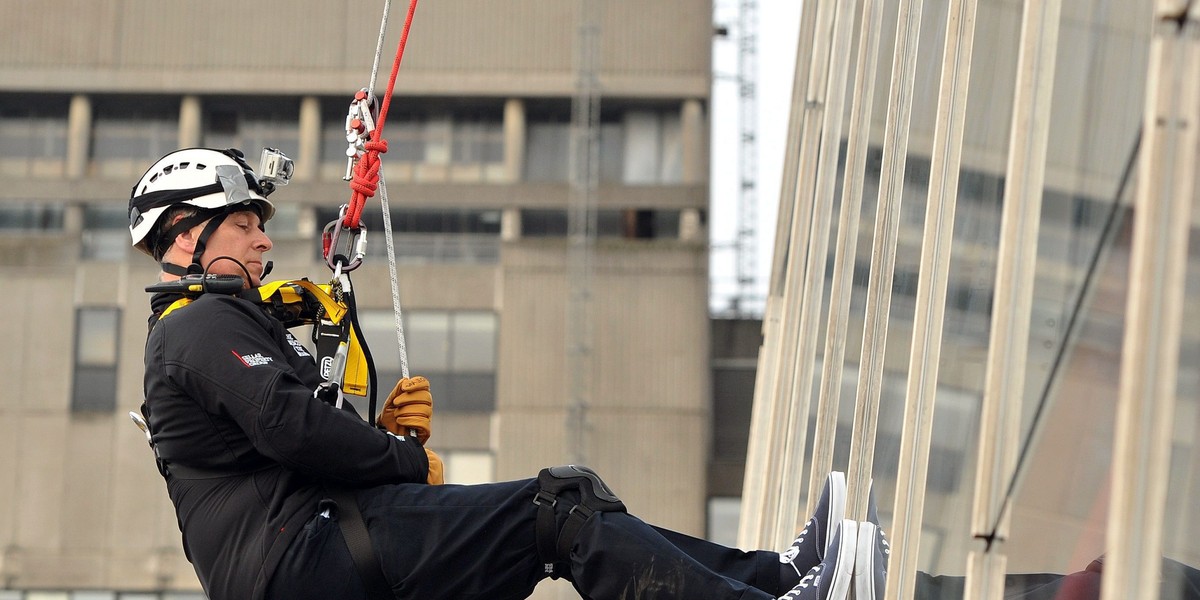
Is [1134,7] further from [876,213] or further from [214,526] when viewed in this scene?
[876,213]

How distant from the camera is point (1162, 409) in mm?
3096

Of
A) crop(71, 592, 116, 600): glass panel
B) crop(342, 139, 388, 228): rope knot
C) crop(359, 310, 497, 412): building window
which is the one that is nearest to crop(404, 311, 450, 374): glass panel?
crop(359, 310, 497, 412): building window

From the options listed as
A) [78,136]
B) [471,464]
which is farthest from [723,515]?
[78,136]

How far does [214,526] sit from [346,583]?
46 cm

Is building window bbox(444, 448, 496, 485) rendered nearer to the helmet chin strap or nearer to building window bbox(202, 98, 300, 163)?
building window bbox(202, 98, 300, 163)

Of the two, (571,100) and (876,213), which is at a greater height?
(571,100)

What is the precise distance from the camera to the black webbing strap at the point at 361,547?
5117 mm

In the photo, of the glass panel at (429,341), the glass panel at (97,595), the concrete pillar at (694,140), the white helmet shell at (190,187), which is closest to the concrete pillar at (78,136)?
the glass panel at (429,341)

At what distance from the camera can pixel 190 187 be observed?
5.54 meters

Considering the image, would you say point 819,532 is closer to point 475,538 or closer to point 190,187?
point 475,538

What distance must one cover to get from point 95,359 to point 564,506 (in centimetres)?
3320

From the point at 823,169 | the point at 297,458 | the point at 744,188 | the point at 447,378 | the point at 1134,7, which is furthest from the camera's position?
the point at 744,188

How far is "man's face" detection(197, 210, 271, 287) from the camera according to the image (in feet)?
18.0

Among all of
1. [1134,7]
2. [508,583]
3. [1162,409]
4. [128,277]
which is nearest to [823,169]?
[508,583]
